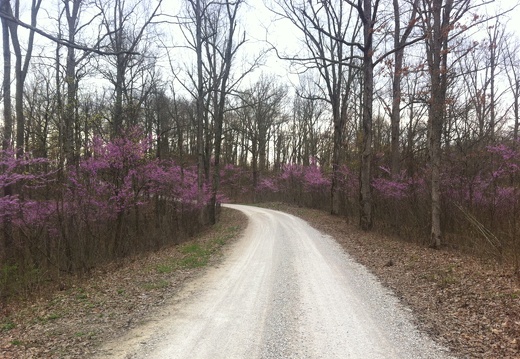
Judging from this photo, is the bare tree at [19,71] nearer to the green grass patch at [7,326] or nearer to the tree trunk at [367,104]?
the green grass patch at [7,326]

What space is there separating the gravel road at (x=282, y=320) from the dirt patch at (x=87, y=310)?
1.24 ft

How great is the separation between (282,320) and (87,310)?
10.8 feet

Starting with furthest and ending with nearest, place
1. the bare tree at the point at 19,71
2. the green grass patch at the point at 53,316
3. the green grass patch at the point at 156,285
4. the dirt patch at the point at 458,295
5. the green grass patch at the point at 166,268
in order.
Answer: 1. the bare tree at the point at 19,71
2. the green grass patch at the point at 166,268
3. the green grass patch at the point at 156,285
4. the green grass patch at the point at 53,316
5. the dirt patch at the point at 458,295

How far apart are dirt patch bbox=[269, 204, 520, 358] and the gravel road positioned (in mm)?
332

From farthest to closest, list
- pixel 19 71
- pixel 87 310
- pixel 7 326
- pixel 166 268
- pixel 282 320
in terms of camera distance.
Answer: pixel 19 71, pixel 166 268, pixel 87 310, pixel 7 326, pixel 282 320

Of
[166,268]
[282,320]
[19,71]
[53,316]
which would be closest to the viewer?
[282,320]

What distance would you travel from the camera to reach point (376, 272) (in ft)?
26.0

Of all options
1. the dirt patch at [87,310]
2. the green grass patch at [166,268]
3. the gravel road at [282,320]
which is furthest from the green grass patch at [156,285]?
the green grass patch at [166,268]

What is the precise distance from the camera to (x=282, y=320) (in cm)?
506

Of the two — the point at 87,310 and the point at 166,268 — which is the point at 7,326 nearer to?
the point at 87,310

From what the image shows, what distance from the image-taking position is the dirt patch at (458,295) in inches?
168

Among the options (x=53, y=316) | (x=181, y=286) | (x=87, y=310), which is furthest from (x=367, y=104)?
(x=53, y=316)

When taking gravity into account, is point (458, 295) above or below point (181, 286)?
above

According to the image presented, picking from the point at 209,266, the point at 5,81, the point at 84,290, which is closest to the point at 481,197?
the point at 209,266
